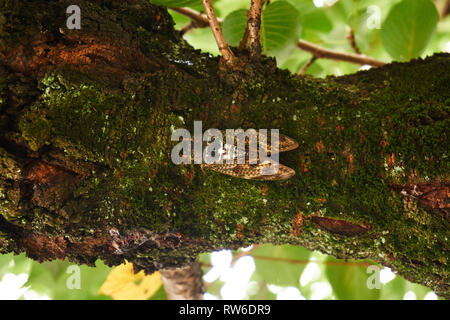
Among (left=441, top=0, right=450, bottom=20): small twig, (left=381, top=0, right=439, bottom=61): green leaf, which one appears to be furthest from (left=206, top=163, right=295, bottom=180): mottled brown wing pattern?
(left=441, top=0, right=450, bottom=20): small twig

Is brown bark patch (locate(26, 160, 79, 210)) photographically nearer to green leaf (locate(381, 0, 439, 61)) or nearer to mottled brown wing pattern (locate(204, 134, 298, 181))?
mottled brown wing pattern (locate(204, 134, 298, 181))

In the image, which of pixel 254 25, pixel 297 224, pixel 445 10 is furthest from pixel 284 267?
pixel 445 10

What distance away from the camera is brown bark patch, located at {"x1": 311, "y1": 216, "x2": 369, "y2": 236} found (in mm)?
899

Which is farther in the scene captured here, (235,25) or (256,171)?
(235,25)

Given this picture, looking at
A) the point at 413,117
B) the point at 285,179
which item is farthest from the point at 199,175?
the point at 413,117

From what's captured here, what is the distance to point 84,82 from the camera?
3.03 ft

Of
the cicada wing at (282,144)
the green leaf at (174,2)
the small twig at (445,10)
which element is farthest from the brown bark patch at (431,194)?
the small twig at (445,10)

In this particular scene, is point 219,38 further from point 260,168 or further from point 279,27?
point 279,27

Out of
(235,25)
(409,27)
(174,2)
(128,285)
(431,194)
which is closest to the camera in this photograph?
(431,194)

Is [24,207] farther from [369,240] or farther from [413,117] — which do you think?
[413,117]

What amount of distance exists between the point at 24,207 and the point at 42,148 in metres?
0.14

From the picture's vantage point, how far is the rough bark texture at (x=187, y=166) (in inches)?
34.4

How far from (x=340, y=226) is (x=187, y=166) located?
394 mm

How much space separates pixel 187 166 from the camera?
915 millimetres
